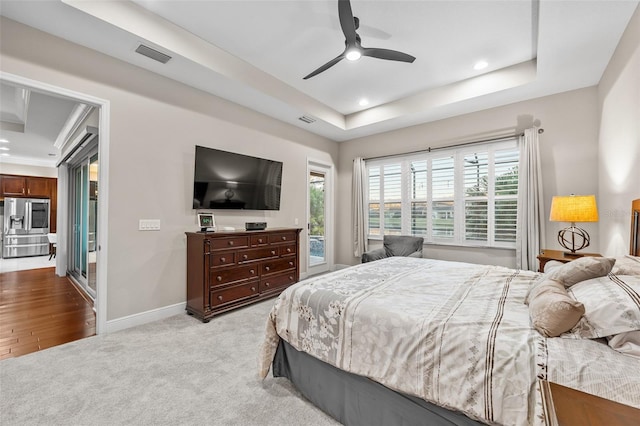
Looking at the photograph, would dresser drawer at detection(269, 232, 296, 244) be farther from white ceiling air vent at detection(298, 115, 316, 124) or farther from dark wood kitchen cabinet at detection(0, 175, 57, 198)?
dark wood kitchen cabinet at detection(0, 175, 57, 198)

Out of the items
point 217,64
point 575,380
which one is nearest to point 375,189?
point 217,64

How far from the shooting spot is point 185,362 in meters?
2.30

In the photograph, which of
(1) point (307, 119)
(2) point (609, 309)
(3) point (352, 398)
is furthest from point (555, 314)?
(1) point (307, 119)

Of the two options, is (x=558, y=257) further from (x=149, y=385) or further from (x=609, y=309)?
(x=149, y=385)

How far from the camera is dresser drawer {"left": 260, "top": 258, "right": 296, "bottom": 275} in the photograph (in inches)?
153

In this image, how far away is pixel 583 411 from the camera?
0.68m

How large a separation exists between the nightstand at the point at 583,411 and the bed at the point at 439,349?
2.4 inches

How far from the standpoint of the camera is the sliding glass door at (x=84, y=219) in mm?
4203

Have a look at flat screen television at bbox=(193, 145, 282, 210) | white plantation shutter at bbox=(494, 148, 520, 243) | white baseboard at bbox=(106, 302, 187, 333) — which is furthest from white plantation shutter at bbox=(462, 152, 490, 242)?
white baseboard at bbox=(106, 302, 187, 333)

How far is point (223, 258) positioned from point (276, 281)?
1.01 metres

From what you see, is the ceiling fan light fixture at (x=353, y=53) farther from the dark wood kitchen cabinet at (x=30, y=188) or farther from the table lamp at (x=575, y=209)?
the dark wood kitchen cabinet at (x=30, y=188)

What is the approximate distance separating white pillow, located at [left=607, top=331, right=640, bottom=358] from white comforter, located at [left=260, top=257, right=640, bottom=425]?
9.4 inches

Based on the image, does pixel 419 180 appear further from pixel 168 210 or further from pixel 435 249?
pixel 168 210

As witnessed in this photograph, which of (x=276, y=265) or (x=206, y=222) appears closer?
(x=206, y=222)
